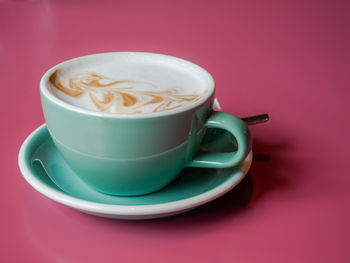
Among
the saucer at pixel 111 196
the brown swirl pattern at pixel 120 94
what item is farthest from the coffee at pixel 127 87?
the saucer at pixel 111 196

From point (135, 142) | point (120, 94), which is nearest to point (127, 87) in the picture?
point (120, 94)

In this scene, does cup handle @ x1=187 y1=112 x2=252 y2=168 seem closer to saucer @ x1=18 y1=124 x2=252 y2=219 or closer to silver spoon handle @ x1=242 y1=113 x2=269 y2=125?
saucer @ x1=18 y1=124 x2=252 y2=219

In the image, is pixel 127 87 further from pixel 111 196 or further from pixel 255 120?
pixel 255 120

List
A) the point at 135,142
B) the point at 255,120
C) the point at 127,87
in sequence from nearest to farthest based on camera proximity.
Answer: the point at 135,142 → the point at 127,87 → the point at 255,120

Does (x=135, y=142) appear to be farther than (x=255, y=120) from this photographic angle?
No

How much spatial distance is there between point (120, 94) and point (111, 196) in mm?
192

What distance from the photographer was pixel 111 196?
80 cm

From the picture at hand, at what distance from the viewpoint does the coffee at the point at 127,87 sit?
2.43ft

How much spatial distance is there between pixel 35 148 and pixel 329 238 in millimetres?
598

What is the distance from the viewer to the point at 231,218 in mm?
810

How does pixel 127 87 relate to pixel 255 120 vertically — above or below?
above

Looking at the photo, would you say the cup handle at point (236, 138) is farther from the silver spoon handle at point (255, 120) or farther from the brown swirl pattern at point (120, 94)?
the silver spoon handle at point (255, 120)

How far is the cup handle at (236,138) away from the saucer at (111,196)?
3 centimetres

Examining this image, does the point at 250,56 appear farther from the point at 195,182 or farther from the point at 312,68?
the point at 195,182
